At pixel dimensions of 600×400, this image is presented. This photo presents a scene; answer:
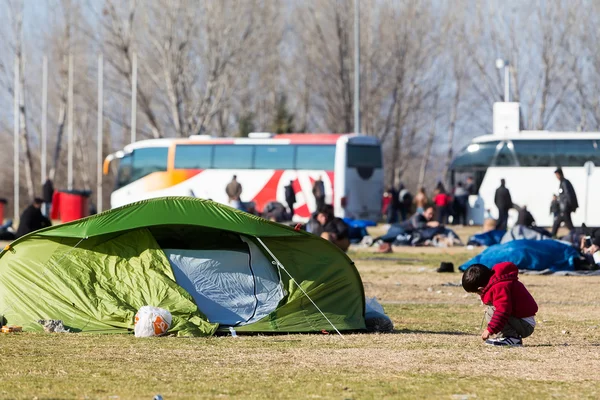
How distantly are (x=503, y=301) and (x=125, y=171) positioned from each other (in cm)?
3426

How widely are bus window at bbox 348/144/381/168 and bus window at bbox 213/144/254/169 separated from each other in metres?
3.77

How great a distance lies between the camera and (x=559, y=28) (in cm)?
6019

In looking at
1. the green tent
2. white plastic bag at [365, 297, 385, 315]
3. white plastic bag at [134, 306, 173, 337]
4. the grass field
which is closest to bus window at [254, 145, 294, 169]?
the grass field

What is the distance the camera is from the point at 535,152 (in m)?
40.0

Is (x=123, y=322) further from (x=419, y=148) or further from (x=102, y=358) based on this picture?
(x=419, y=148)

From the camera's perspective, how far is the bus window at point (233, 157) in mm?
42031

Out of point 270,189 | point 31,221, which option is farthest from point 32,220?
point 270,189

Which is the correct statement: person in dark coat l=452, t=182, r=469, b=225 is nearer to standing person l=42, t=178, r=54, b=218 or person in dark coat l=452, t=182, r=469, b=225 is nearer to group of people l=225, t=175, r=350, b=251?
group of people l=225, t=175, r=350, b=251

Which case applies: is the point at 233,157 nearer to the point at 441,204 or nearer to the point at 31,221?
the point at 441,204

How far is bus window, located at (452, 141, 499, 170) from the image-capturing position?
133 ft

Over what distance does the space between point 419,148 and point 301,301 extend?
210 ft

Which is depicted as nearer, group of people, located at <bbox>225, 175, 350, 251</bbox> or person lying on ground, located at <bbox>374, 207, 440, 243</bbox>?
group of people, located at <bbox>225, 175, 350, 251</bbox>

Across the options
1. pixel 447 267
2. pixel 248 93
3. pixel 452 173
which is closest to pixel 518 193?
pixel 452 173

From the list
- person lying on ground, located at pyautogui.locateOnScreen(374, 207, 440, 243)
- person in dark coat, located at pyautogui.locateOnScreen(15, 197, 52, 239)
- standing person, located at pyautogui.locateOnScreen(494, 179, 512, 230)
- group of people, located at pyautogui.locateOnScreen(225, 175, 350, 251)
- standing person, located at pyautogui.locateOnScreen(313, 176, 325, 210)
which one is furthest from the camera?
standing person, located at pyautogui.locateOnScreen(313, 176, 325, 210)
